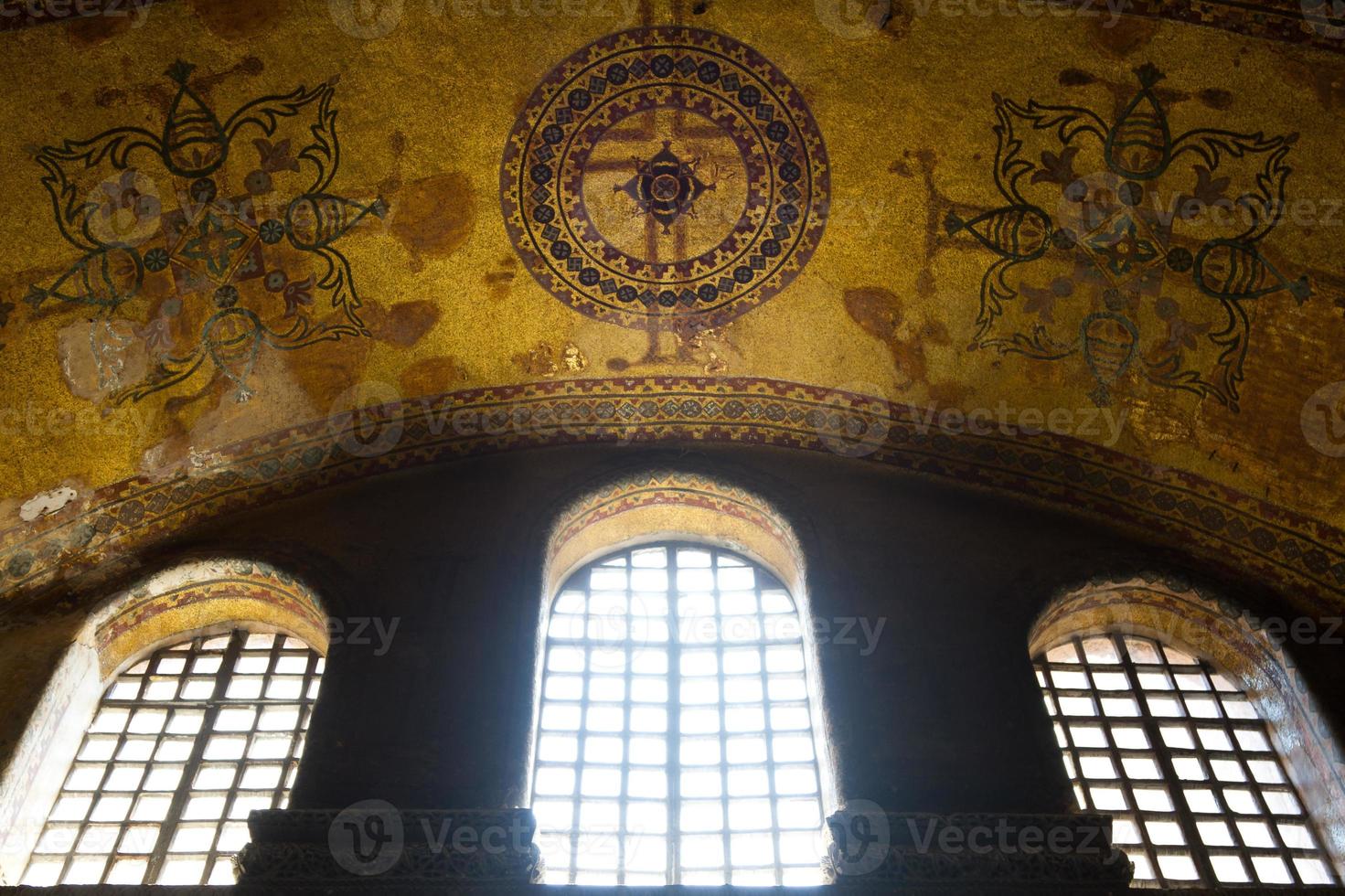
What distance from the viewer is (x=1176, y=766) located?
275 inches

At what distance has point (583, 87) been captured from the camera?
7.76 metres

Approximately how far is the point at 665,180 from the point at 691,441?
1789 mm

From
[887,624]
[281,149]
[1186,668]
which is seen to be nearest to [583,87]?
[281,149]

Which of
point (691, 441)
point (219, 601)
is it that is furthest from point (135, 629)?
point (691, 441)

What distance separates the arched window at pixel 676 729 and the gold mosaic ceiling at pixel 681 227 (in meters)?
1.33

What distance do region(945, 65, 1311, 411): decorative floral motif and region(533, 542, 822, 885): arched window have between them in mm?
2510

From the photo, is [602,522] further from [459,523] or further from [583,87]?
[583,87]

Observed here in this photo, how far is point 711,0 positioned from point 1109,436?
3.80m

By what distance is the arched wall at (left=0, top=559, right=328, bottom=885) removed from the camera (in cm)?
667

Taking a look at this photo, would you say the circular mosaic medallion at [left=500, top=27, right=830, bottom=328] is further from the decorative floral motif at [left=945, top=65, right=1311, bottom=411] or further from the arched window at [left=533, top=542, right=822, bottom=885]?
the arched window at [left=533, top=542, right=822, bottom=885]

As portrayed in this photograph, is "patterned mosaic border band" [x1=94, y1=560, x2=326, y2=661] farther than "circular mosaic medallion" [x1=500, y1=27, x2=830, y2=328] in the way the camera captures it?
No

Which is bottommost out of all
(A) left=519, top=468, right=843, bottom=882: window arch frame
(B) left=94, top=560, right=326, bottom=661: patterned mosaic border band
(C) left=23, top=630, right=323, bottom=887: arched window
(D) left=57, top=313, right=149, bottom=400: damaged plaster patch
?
(C) left=23, top=630, right=323, bottom=887: arched window

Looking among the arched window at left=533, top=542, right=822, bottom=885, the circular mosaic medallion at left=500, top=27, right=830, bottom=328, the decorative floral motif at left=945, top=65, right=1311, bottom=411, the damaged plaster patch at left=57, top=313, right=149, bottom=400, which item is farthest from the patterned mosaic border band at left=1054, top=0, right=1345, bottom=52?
the damaged plaster patch at left=57, top=313, right=149, bottom=400

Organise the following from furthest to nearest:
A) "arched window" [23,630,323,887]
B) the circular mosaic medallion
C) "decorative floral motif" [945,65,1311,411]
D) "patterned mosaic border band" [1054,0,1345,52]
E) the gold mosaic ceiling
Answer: the circular mosaic medallion → "decorative floral motif" [945,65,1311,411] → the gold mosaic ceiling → "patterned mosaic border band" [1054,0,1345,52] → "arched window" [23,630,323,887]
